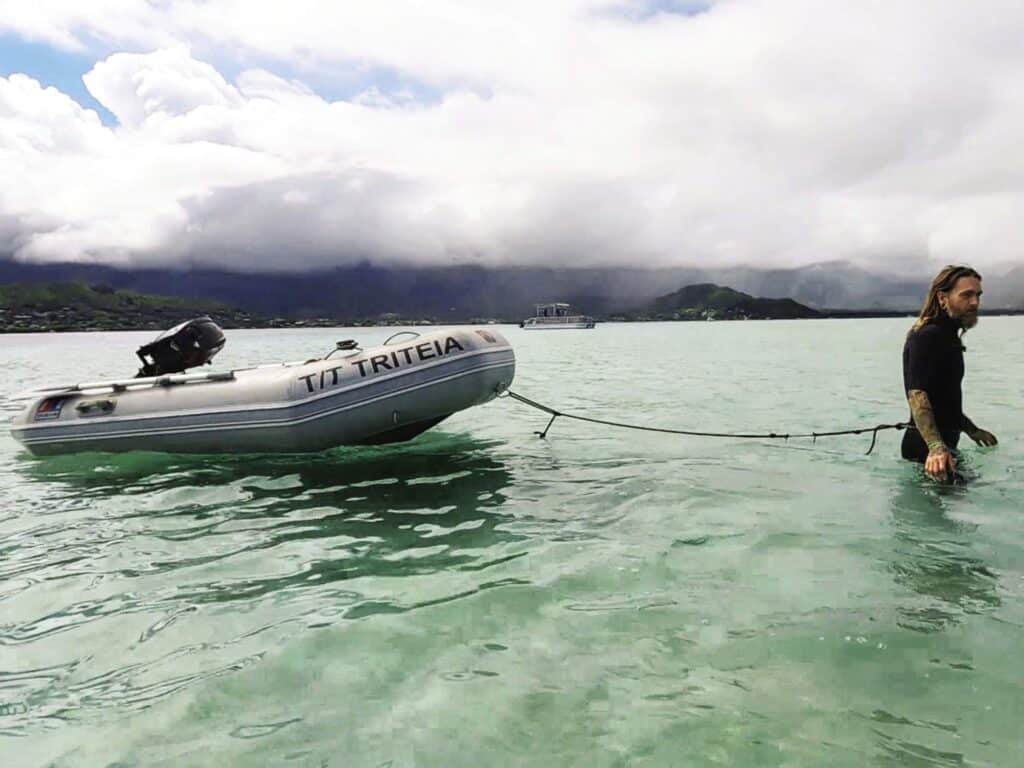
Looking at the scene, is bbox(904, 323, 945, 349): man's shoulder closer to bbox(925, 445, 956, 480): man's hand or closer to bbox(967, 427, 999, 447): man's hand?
bbox(925, 445, 956, 480): man's hand

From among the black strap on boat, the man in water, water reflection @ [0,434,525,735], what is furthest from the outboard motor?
the man in water

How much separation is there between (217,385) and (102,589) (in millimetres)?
4419

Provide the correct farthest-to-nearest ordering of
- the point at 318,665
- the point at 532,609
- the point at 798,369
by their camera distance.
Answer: the point at 798,369, the point at 532,609, the point at 318,665

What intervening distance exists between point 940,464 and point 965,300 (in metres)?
1.34

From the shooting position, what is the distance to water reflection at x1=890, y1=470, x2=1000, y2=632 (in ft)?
13.0

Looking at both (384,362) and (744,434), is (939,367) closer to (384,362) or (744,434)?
(744,434)

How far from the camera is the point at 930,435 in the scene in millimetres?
5500

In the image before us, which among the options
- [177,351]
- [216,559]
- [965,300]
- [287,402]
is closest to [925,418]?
[965,300]

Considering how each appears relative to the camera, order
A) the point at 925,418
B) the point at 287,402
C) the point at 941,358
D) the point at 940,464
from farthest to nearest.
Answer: the point at 287,402 → the point at 941,358 → the point at 925,418 → the point at 940,464

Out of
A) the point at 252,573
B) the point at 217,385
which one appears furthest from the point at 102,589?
the point at 217,385

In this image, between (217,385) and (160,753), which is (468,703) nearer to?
(160,753)

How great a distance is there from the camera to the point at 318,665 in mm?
3643

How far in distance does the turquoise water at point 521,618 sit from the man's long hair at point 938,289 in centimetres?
164

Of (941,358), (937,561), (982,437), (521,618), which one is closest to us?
(521,618)
